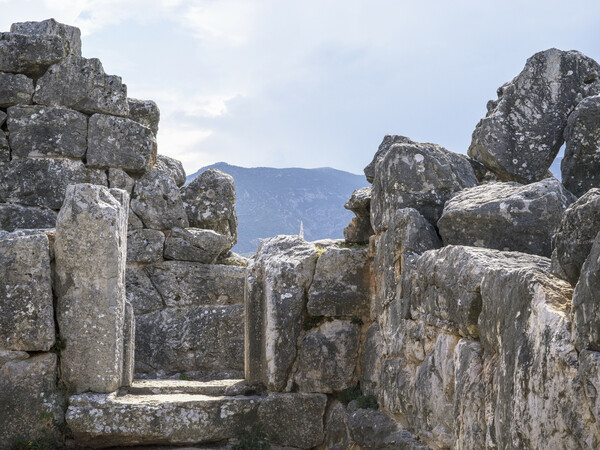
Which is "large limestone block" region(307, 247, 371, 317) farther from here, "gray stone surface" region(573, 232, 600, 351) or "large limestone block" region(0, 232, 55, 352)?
"gray stone surface" region(573, 232, 600, 351)

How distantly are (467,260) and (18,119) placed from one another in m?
6.79

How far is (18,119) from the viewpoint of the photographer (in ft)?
30.3

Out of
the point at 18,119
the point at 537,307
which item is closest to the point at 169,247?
the point at 18,119

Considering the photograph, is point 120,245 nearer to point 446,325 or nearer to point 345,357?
point 345,357

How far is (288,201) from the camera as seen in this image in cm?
12775

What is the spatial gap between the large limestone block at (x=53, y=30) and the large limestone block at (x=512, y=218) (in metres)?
6.48

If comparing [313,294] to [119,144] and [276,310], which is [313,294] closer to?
[276,310]

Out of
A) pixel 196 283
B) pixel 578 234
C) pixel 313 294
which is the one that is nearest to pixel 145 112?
pixel 196 283

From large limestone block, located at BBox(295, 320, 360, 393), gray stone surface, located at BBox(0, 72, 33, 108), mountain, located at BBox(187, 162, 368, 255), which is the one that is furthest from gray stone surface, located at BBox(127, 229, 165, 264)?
mountain, located at BBox(187, 162, 368, 255)

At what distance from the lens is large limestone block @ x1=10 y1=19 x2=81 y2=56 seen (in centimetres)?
999

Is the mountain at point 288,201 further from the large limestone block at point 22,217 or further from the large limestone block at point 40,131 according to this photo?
the large limestone block at point 22,217

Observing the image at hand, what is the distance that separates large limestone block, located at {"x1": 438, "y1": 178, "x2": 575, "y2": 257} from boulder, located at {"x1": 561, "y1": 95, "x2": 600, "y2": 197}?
64 cm

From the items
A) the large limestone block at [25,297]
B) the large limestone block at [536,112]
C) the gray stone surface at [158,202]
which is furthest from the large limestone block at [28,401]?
the large limestone block at [536,112]

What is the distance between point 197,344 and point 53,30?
15.2 feet
